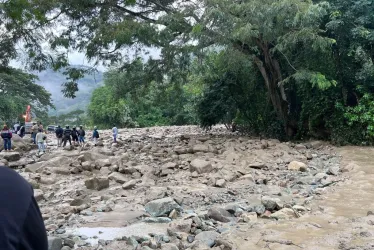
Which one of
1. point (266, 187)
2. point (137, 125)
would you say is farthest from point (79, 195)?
point (137, 125)

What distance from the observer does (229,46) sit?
13273 mm

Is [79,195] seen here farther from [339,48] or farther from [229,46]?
[339,48]

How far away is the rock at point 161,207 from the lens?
6508mm

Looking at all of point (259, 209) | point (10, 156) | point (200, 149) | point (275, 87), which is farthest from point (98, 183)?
point (275, 87)

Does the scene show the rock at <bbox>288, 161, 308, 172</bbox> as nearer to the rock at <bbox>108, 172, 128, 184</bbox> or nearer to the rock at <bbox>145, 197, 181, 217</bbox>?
the rock at <bbox>108, 172, 128, 184</bbox>

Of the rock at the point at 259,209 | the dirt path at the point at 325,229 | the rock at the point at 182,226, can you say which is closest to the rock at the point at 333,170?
the dirt path at the point at 325,229

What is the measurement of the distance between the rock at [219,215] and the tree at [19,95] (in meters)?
20.5

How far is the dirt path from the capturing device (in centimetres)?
502

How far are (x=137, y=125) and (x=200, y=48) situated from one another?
86.4 feet

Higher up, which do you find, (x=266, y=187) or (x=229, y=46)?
(x=229, y=46)

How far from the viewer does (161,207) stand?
6.58 meters

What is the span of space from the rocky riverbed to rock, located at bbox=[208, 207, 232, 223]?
0.05ft

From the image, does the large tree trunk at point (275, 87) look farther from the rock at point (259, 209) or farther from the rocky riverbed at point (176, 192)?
the rock at point (259, 209)

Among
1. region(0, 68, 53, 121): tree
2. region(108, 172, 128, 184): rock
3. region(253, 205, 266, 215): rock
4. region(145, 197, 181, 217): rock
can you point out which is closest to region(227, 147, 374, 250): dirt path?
Answer: region(253, 205, 266, 215): rock
